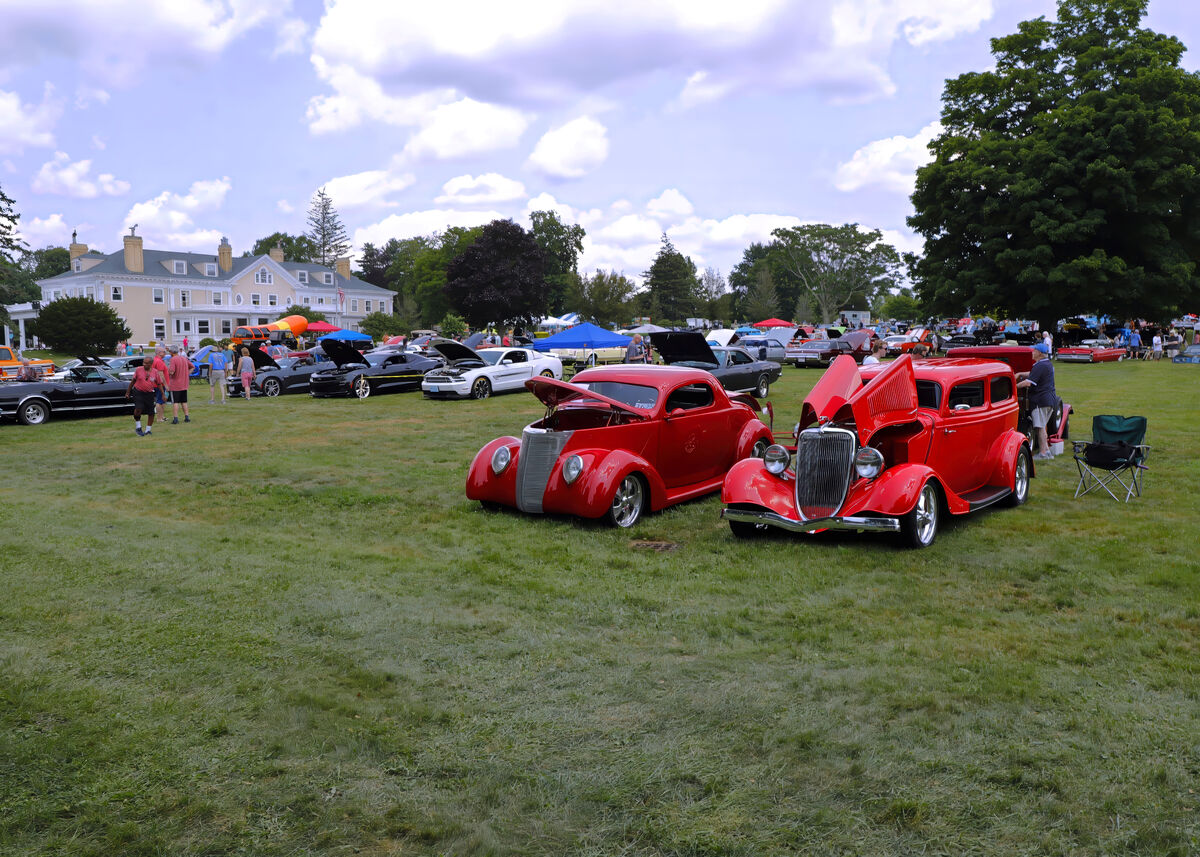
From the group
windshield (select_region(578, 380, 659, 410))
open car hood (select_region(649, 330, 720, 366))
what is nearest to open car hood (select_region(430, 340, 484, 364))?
open car hood (select_region(649, 330, 720, 366))

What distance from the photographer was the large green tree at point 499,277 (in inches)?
2761

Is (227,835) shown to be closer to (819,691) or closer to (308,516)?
(819,691)

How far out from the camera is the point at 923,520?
8.44 metres

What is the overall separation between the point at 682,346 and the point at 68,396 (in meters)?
15.3

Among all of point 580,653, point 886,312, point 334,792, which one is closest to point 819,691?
point 580,653

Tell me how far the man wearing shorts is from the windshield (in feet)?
20.4

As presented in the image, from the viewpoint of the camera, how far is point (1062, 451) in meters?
13.8

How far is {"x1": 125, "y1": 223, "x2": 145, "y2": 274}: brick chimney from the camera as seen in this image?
71688 millimetres

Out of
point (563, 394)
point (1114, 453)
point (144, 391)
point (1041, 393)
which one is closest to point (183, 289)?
point (144, 391)

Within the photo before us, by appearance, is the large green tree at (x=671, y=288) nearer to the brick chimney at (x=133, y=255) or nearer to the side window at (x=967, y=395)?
the brick chimney at (x=133, y=255)

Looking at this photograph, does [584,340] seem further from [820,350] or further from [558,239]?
[558,239]

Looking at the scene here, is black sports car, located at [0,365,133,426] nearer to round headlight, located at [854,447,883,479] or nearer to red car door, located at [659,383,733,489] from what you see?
red car door, located at [659,383,733,489]

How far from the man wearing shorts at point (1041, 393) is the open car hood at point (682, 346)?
37.7 feet

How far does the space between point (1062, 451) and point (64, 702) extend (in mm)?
13738
